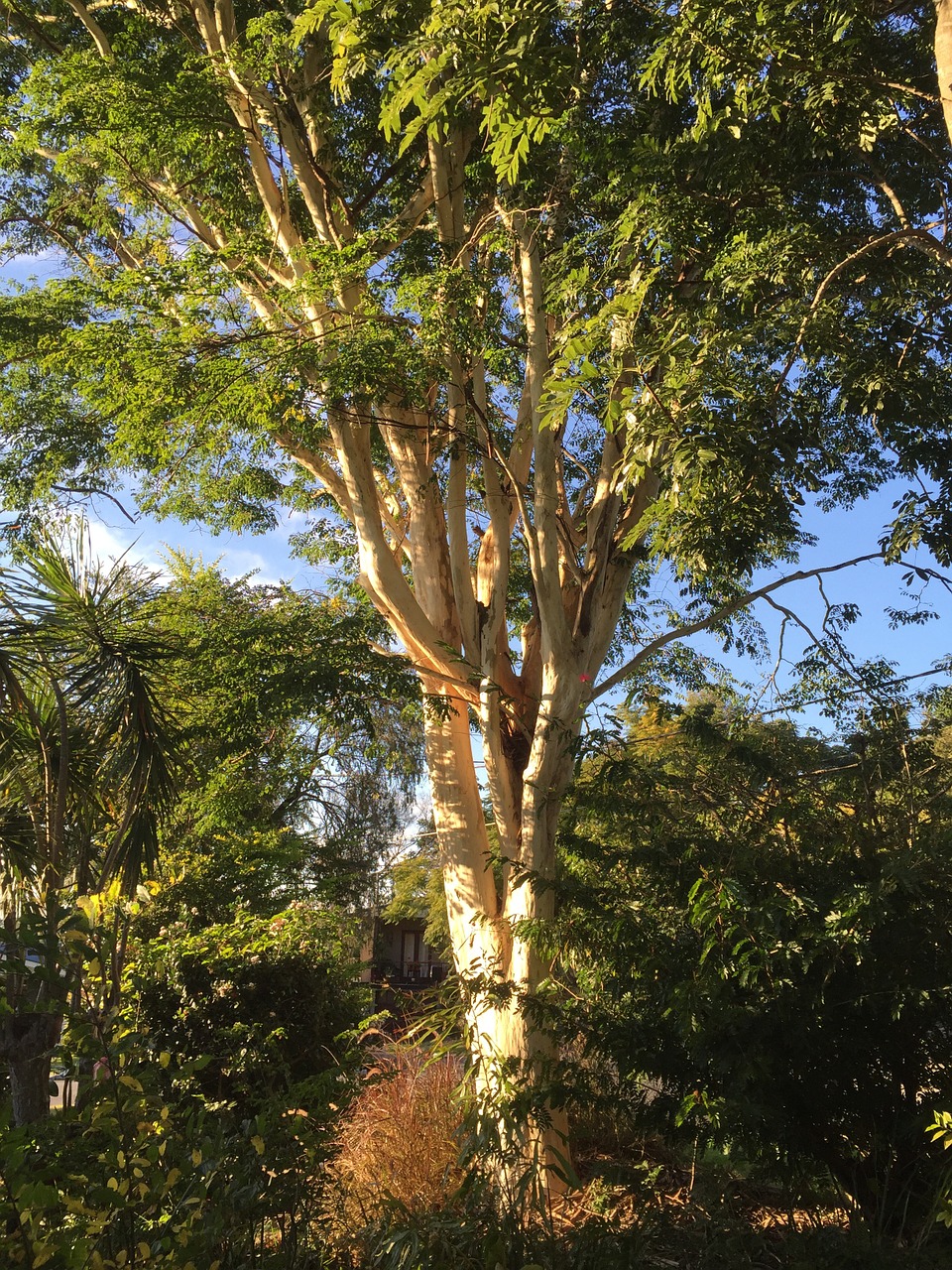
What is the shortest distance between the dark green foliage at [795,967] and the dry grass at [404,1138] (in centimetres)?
140

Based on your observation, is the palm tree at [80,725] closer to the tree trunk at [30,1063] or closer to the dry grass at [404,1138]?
the tree trunk at [30,1063]

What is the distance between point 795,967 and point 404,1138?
10.2ft

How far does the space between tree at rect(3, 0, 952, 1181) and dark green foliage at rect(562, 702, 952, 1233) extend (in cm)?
73

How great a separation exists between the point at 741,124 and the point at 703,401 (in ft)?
4.77

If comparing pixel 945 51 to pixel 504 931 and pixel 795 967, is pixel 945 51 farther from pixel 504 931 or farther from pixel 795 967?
pixel 504 931

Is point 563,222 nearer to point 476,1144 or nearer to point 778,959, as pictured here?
point 778,959

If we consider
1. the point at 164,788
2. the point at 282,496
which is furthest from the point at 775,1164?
the point at 282,496

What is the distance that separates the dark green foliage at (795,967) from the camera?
14.1 ft

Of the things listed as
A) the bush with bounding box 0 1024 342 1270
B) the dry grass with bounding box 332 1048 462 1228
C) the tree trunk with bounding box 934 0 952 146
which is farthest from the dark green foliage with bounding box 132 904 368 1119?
the tree trunk with bounding box 934 0 952 146

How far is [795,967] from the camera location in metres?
4.45

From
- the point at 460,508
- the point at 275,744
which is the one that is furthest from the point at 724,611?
the point at 275,744

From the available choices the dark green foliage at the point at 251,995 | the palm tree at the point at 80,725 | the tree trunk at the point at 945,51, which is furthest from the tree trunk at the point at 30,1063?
the tree trunk at the point at 945,51

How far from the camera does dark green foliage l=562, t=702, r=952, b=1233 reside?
169 inches

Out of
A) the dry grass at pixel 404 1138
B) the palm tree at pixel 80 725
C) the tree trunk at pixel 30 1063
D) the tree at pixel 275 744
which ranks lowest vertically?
the dry grass at pixel 404 1138
